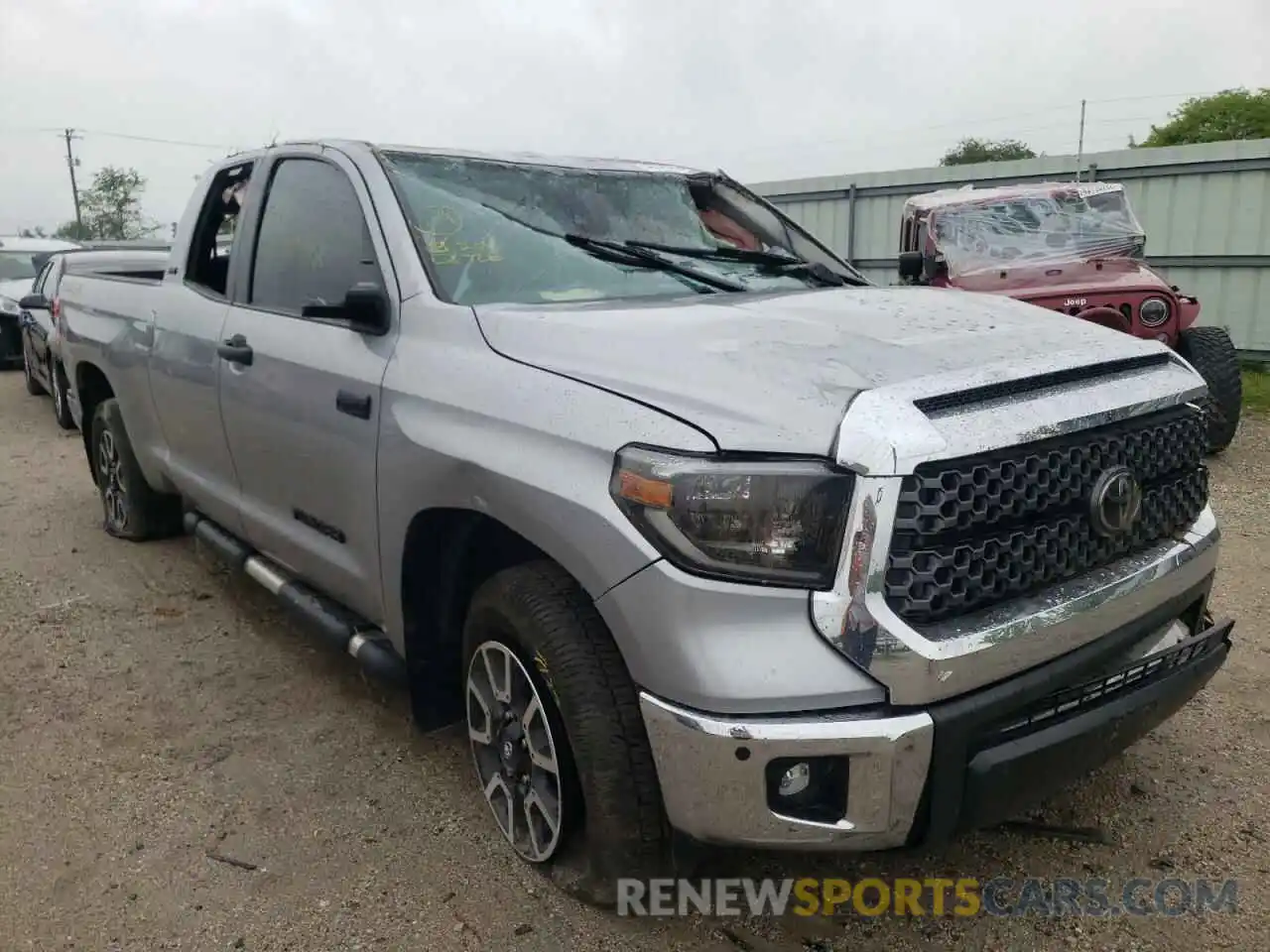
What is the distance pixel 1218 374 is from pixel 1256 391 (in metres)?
3.54

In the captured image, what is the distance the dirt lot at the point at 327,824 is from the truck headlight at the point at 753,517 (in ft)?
3.31

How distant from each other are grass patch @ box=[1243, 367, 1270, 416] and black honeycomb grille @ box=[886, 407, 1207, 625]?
8140 millimetres

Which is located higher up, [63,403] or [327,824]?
[63,403]

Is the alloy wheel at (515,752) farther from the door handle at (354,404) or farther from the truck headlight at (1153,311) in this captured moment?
the truck headlight at (1153,311)

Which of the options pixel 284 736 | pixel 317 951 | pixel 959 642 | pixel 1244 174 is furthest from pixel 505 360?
pixel 1244 174

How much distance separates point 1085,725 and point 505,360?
152 cm

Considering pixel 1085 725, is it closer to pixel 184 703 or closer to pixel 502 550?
pixel 502 550

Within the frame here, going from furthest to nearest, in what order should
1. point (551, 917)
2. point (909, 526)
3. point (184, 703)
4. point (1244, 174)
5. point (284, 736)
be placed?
point (1244, 174) < point (184, 703) < point (284, 736) < point (551, 917) < point (909, 526)

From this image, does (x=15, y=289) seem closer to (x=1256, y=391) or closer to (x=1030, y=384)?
(x=1030, y=384)

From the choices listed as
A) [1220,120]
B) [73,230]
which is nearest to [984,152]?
[1220,120]

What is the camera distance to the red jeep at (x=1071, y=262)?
7406 millimetres

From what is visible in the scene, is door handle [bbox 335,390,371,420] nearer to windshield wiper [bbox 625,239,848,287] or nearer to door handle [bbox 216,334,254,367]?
door handle [bbox 216,334,254,367]

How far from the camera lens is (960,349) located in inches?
89.9

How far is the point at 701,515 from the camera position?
1.94 meters
